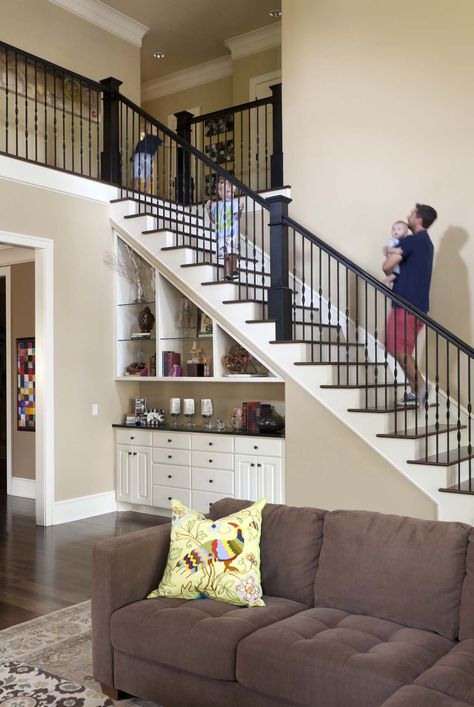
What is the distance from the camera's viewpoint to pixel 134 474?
728cm

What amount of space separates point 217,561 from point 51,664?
1.11 metres

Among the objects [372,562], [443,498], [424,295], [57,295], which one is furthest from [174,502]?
[57,295]

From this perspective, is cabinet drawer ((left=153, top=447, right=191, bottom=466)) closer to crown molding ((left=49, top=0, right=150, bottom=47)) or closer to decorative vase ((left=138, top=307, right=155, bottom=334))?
decorative vase ((left=138, top=307, right=155, bottom=334))

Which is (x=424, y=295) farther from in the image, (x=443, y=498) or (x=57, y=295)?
(x=57, y=295)

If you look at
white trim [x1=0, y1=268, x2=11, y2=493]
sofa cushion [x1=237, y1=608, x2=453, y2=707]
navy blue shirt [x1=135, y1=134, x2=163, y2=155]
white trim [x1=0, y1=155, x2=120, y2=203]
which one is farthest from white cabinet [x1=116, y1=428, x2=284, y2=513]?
sofa cushion [x1=237, y1=608, x2=453, y2=707]

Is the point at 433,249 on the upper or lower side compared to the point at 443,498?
upper

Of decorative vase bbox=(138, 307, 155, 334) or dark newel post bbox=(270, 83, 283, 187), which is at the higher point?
dark newel post bbox=(270, 83, 283, 187)

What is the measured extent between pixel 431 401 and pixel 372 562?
3495mm

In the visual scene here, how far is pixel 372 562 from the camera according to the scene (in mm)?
3043

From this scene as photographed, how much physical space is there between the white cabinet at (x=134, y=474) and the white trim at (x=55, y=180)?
2.61 metres

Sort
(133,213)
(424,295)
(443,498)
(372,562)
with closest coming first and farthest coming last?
(372,562) < (443,498) < (424,295) < (133,213)

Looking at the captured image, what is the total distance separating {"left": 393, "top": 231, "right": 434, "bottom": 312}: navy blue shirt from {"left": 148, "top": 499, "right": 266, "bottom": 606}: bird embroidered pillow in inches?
123

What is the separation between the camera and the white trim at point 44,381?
6.70m

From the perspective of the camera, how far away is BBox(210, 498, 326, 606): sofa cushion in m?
3.25
